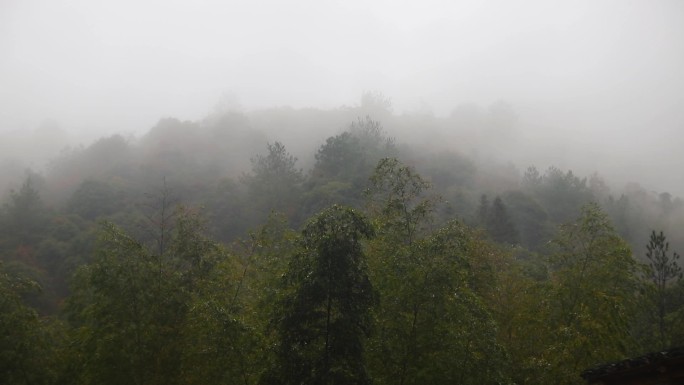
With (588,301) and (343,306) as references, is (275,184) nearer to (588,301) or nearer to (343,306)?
(588,301)

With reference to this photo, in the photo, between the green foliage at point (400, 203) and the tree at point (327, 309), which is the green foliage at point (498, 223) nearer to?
the green foliage at point (400, 203)

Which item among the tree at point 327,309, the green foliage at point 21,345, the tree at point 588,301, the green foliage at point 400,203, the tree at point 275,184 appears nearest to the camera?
the tree at point 327,309

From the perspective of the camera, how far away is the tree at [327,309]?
1284cm

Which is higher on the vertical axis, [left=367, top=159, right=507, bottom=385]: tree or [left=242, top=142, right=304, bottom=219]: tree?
[left=242, top=142, right=304, bottom=219]: tree

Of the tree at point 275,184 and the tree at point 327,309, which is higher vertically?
the tree at point 275,184

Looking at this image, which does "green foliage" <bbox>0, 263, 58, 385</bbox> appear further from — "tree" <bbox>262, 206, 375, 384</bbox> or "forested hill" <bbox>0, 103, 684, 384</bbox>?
"tree" <bbox>262, 206, 375, 384</bbox>

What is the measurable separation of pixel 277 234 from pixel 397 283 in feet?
23.1

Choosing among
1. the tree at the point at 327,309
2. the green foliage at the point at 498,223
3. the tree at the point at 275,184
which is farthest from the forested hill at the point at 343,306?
the tree at the point at 275,184

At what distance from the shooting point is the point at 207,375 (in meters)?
15.1

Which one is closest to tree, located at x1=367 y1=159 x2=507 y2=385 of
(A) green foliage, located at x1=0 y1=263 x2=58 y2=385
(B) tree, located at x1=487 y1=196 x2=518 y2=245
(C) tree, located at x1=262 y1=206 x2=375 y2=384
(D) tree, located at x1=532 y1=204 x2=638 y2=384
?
(C) tree, located at x1=262 y1=206 x2=375 y2=384

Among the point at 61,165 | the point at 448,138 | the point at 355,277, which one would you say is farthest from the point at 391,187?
the point at 448,138

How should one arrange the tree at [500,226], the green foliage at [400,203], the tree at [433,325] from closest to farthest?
1. the tree at [433,325]
2. the green foliage at [400,203]
3. the tree at [500,226]

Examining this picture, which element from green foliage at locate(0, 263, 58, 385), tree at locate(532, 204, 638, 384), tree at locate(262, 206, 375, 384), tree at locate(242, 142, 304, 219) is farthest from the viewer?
tree at locate(242, 142, 304, 219)

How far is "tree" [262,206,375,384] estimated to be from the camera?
1284 centimetres
